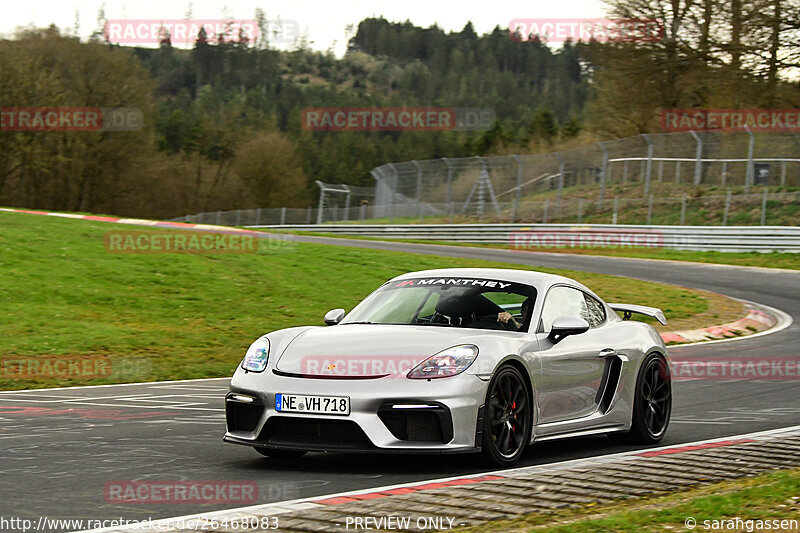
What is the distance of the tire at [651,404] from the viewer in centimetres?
834

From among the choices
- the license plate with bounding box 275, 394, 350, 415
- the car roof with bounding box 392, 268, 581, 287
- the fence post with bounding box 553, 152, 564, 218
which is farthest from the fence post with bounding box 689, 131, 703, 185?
the license plate with bounding box 275, 394, 350, 415

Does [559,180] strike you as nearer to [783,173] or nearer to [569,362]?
[783,173]

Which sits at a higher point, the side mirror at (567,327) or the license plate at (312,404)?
the side mirror at (567,327)

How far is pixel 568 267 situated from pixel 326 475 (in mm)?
22273

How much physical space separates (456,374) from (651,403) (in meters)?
2.56

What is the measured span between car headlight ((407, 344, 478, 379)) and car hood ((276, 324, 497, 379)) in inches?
1.8

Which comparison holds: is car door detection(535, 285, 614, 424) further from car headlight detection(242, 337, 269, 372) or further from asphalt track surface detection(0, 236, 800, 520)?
car headlight detection(242, 337, 269, 372)

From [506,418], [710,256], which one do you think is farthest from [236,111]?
[506,418]

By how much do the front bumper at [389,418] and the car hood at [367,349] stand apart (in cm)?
13

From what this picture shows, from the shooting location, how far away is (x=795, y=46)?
3884cm

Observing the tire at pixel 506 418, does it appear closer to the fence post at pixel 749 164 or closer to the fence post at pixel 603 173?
the fence post at pixel 749 164

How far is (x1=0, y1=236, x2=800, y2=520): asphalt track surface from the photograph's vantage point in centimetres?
586

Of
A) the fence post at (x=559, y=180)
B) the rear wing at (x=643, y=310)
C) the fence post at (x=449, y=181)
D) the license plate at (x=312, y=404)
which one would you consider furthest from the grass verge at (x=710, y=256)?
the license plate at (x=312, y=404)

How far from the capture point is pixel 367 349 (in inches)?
270
